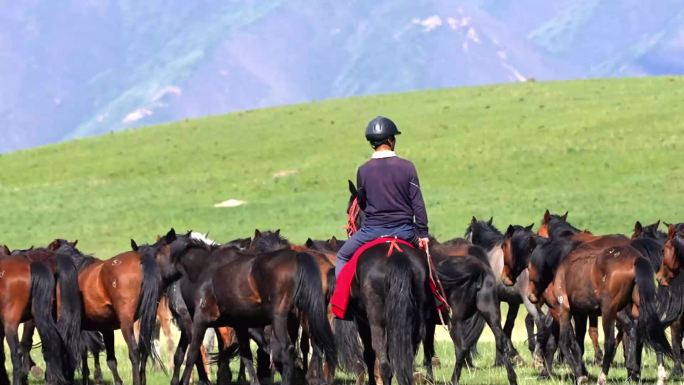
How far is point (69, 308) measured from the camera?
15875mm

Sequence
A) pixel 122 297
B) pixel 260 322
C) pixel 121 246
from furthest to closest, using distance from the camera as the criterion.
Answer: pixel 121 246 → pixel 122 297 → pixel 260 322

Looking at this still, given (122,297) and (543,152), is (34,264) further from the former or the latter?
(543,152)

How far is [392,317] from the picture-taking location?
12.7 m

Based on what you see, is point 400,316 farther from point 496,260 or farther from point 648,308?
point 496,260

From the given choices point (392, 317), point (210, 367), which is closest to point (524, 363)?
point (210, 367)

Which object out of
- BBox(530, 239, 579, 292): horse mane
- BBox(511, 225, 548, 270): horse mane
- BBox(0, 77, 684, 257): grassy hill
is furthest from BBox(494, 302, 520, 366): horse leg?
BBox(0, 77, 684, 257): grassy hill

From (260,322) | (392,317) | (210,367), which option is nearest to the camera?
(392,317)

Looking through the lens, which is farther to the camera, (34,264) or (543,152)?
(543,152)

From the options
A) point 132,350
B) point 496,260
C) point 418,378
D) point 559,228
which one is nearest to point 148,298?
point 132,350

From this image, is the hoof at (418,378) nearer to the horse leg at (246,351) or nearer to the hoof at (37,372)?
the horse leg at (246,351)

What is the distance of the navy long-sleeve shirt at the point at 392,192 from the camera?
13023mm

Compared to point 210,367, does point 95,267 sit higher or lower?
higher

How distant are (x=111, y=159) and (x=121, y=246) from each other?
2180 centimetres

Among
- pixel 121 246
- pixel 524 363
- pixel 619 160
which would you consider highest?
pixel 619 160
